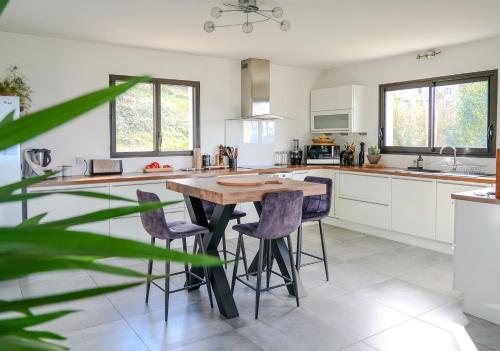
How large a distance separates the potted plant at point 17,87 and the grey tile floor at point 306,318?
1.93 m

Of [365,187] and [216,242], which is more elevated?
[365,187]

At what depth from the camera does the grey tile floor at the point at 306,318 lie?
9.50ft

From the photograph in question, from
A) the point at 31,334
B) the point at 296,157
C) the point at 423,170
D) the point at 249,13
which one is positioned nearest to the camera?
the point at 31,334

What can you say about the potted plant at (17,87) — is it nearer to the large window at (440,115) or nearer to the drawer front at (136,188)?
the drawer front at (136,188)

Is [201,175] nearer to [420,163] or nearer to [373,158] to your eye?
[373,158]

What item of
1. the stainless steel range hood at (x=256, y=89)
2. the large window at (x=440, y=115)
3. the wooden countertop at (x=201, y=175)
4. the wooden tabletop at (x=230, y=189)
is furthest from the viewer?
the stainless steel range hood at (x=256, y=89)

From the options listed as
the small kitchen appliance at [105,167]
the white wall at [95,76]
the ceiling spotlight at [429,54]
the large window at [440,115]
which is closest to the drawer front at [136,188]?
the small kitchen appliance at [105,167]

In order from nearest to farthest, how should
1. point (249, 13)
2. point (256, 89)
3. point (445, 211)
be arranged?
point (249, 13) < point (445, 211) < point (256, 89)

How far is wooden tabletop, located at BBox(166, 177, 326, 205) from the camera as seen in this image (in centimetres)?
307

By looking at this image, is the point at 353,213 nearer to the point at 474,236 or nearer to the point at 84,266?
the point at 474,236

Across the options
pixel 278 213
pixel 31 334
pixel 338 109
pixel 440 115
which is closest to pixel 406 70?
pixel 440 115

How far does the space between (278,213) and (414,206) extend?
2866 mm

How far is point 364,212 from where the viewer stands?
19.9 feet

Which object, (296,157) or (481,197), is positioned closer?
(481,197)
